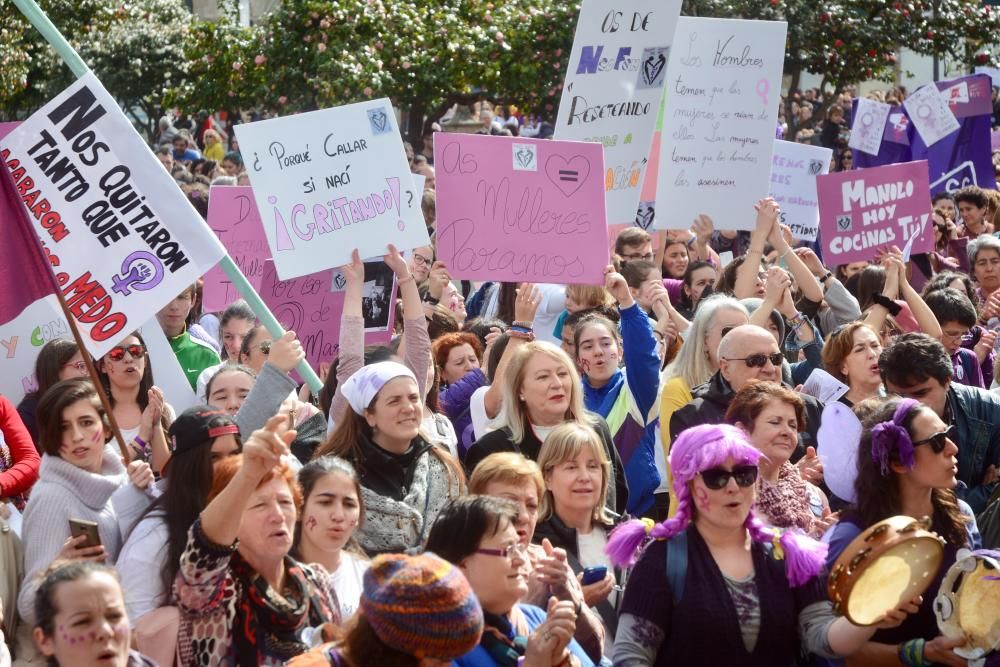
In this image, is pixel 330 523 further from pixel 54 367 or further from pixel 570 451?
pixel 54 367

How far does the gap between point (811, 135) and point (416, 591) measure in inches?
724

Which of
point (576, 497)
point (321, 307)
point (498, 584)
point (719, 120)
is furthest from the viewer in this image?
point (719, 120)

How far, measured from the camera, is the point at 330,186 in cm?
727

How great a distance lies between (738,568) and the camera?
14.2 feet

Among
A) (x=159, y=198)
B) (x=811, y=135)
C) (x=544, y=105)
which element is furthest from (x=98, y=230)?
(x=811, y=135)

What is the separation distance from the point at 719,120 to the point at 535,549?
5172 mm

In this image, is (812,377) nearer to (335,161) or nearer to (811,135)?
(335,161)

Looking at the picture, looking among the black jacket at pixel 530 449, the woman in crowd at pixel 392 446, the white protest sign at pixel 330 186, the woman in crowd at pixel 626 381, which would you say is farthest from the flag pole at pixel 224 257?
the woman in crowd at pixel 626 381

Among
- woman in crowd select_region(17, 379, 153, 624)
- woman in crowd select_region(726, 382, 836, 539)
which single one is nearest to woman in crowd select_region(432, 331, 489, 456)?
woman in crowd select_region(726, 382, 836, 539)

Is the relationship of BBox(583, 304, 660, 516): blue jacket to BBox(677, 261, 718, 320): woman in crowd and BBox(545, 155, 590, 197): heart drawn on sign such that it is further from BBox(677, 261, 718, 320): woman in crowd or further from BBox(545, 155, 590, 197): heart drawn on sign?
BBox(677, 261, 718, 320): woman in crowd

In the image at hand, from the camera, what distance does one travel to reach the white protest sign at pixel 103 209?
19.4 ft

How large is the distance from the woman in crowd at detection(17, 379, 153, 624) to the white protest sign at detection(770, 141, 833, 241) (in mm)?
6854

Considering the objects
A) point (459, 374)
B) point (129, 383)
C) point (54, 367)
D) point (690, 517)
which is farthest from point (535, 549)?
point (459, 374)

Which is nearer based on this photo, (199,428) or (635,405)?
(199,428)
